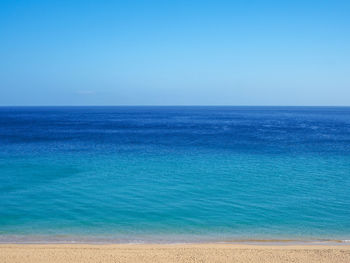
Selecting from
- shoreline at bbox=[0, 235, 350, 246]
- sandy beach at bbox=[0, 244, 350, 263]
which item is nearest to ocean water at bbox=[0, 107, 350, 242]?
shoreline at bbox=[0, 235, 350, 246]

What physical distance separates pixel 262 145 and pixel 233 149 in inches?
224

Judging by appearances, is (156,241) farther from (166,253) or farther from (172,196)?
(172,196)

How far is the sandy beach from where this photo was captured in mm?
12867

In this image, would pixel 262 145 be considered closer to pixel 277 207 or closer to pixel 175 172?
pixel 175 172

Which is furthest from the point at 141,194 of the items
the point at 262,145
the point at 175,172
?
the point at 262,145

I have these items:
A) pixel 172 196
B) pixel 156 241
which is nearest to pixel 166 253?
pixel 156 241

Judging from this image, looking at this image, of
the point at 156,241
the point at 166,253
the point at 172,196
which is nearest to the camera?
the point at 166,253

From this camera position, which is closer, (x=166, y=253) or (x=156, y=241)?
(x=166, y=253)

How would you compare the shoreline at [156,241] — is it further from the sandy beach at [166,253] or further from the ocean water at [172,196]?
the sandy beach at [166,253]

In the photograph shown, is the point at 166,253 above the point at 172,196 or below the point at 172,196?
below

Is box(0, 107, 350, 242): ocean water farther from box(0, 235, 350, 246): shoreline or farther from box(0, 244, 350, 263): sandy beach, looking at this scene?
box(0, 244, 350, 263): sandy beach

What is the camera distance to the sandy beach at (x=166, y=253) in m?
12.9

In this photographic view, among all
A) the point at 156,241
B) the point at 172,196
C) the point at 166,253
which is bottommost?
the point at 156,241

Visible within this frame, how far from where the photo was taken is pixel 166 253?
13.4 meters
